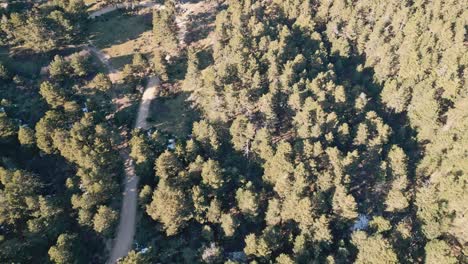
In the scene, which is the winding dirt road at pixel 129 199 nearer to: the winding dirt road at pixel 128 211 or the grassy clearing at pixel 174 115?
the winding dirt road at pixel 128 211

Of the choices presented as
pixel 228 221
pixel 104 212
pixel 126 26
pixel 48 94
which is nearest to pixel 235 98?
pixel 228 221

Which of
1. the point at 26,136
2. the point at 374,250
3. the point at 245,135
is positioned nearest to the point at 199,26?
the point at 245,135

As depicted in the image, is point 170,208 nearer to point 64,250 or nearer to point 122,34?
point 64,250

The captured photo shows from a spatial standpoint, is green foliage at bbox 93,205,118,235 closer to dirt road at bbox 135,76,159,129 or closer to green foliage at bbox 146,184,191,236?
green foliage at bbox 146,184,191,236

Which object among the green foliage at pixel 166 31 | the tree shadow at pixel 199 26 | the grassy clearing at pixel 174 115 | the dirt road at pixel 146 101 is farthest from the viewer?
the tree shadow at pixel 199 26

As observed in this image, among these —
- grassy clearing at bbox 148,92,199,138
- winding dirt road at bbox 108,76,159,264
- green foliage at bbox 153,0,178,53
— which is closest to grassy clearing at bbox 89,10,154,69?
green foliage at bbox 153,0,178,53

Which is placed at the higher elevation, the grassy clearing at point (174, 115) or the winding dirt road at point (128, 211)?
the grassy clearing at point (174, 115)

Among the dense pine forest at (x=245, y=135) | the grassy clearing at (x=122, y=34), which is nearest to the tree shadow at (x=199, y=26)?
the dense pine forest at (x=245, y=135)
